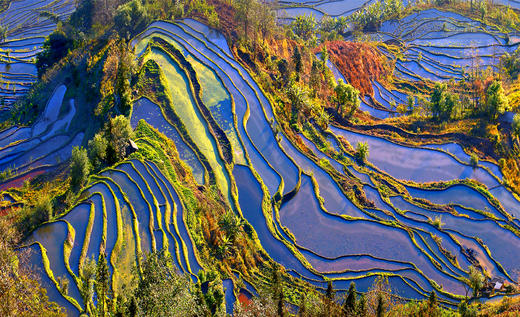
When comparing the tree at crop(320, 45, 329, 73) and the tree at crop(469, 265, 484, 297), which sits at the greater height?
the tree at crop(320, 45, 329, 73)

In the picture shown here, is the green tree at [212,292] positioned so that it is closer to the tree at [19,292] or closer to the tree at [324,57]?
the tree at [19,292]

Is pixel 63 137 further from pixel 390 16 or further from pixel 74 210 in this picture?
pixel 390 16

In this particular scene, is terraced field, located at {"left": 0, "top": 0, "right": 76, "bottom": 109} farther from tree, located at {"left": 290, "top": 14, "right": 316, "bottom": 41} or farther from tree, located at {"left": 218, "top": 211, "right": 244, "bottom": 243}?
tree, located at {"left": 218, "top": 211, "right": 244, "bottom": 243}

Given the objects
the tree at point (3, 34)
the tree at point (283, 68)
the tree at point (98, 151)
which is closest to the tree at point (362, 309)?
the tree at point (98, 151)

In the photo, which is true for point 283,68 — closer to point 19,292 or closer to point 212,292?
point 212,292

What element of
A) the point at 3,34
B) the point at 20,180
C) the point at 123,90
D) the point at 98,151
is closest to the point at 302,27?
the point at 123,90

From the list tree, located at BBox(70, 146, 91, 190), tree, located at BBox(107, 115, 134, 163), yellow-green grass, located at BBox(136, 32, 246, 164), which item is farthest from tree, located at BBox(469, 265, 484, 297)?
tree, located at BBox(70, 146, 91, 190)
